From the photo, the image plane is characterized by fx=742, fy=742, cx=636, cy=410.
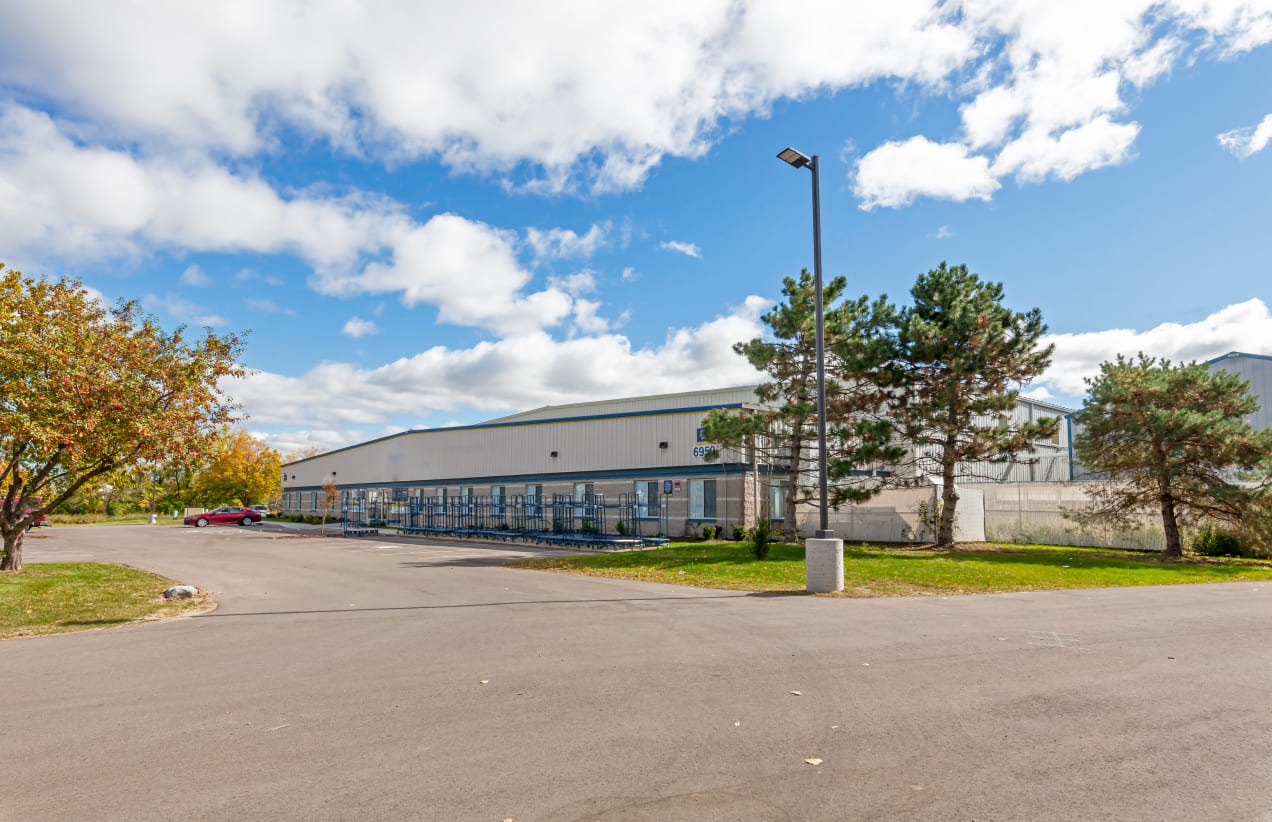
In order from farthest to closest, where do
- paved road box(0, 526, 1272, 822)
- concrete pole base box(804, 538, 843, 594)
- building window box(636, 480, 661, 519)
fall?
building window box(636, 480, 661, 519), concrete pole base box(804, 538, 843, 594), paved road box(0, 526, 1272, 822)

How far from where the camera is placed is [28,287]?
1841 centimetres

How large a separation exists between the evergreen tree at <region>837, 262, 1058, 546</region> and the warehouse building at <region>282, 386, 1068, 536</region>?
1429 mm

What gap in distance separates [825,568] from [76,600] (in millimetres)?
14548

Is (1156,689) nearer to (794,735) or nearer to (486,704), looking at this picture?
(794,735)

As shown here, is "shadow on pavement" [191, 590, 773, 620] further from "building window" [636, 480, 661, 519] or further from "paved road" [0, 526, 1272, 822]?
"building window" [636, 480, 661, 519]

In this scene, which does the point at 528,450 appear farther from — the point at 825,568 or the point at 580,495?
the point at 825,568

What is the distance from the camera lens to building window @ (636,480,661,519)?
114 feet

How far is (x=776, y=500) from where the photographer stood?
3347cm

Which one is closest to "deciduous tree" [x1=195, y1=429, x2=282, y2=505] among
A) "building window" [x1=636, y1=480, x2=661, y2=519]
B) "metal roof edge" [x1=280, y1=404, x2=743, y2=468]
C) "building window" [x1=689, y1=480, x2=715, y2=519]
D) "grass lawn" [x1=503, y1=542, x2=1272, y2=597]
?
"metal roof edge" [x1=280, y1=404, x2=743, y2=468]

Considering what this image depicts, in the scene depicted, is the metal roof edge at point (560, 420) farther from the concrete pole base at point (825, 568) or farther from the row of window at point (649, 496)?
the concrete pole base at point (825, 568)

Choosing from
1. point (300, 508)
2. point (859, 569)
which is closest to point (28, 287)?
point (859, 569)

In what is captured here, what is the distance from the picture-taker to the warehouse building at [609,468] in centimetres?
3297

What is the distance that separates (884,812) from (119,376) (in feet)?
62.0

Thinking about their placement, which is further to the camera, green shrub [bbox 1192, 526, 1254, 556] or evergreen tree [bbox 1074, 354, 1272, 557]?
green shrub [bbox 1192, 526, 1254, 556]
